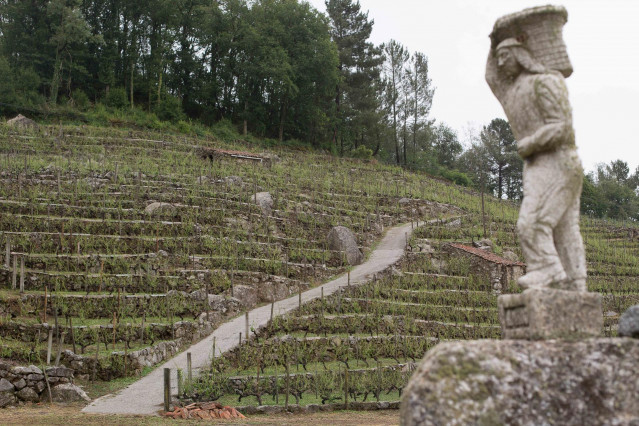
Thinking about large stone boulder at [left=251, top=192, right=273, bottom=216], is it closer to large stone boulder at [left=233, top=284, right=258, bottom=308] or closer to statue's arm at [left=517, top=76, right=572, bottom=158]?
large stone boulder at [left=233, top=284, right=258, bottom=308]

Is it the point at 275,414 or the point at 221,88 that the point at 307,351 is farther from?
the point at 221,88

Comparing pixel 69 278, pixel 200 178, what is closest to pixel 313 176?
pixel 200 178

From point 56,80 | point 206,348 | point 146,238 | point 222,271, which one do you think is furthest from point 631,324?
point 56,80

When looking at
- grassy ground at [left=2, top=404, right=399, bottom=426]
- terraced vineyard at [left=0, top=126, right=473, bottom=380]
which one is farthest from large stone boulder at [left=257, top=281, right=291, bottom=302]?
grassy ground at [left=2, top=404, right=399, bottom=426]

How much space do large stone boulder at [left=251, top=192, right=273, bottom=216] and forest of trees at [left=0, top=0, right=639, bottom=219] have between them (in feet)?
73.5

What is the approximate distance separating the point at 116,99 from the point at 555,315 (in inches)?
1985

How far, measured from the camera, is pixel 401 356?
62.9 feet

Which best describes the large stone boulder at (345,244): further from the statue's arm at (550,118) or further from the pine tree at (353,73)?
the pine tree at (353,73)

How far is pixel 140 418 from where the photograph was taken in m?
11.9

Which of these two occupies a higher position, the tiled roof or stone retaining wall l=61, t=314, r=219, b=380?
the tiled roof

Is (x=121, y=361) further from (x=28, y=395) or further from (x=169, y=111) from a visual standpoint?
(x=169, y=111)

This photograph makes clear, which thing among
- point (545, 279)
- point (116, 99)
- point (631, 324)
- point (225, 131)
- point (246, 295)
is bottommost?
point (246, 295)

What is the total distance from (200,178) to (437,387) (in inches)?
1078

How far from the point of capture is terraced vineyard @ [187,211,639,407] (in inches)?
582
